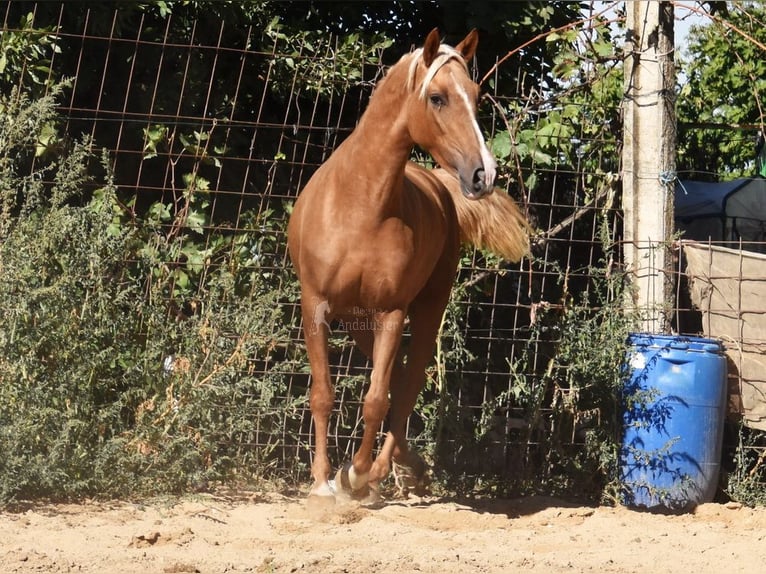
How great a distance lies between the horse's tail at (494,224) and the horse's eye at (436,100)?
1.13 meters

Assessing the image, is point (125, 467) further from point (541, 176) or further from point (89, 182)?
point (541, 176)

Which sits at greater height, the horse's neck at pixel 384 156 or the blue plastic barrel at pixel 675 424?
the horse's neck at pixel 384 156

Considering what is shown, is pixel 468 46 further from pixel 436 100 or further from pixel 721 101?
Result: pixel 721 101

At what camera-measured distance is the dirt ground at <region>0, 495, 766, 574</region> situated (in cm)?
416

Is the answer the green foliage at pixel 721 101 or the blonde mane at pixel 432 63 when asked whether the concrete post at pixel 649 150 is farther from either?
the green foliage at pixel 721 101

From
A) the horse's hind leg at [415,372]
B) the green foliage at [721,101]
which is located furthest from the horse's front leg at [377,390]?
the green foliage at [721,101]

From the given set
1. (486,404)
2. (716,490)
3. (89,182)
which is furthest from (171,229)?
(716,490)

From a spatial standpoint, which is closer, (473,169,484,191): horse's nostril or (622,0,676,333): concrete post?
(473,169,484,191): horse's nostril

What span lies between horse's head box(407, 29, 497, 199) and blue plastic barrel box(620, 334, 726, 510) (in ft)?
5.99

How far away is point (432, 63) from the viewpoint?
5.05 meters

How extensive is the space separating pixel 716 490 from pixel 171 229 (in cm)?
369

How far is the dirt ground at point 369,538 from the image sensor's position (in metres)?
4.16

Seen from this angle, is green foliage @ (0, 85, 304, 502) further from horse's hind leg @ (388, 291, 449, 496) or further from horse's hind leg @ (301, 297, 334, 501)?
horse's hind leg @ (388, 291, 449, 496)

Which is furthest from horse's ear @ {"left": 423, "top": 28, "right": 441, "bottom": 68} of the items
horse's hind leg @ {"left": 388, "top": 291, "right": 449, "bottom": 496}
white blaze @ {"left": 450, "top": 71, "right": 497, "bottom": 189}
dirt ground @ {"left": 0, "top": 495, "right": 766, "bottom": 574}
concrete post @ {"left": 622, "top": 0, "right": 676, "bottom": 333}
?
dirt ground @ {"left": 0, "top": 495, "right": 766, "bottom": 574}
